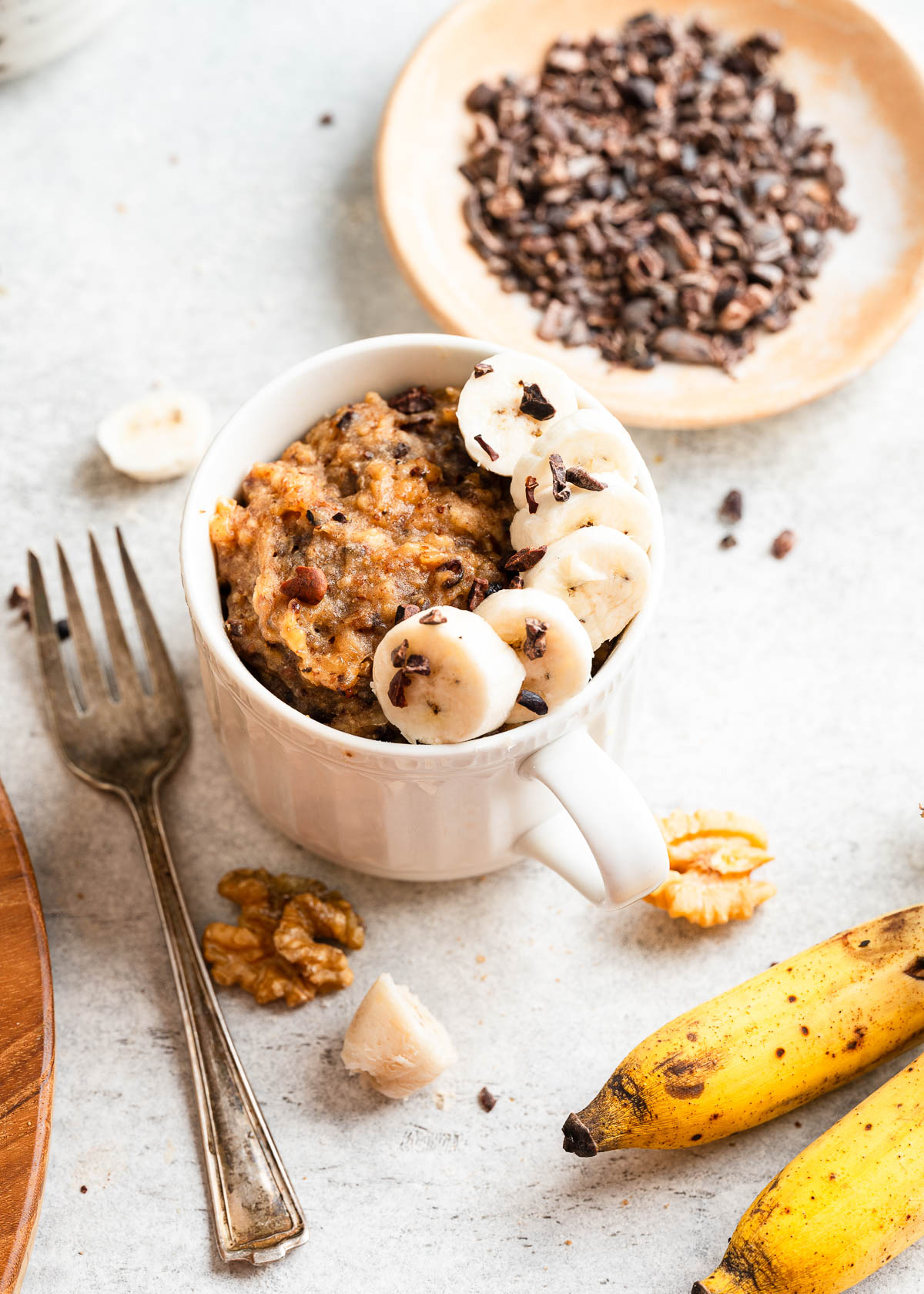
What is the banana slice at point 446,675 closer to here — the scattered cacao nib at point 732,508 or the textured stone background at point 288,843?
the textured stone background at point 288,843

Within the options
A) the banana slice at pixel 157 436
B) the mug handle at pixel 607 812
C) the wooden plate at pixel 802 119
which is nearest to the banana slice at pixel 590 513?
the mug handle at pixel 607 812

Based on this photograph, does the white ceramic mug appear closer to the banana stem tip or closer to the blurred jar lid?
the banana stem tip

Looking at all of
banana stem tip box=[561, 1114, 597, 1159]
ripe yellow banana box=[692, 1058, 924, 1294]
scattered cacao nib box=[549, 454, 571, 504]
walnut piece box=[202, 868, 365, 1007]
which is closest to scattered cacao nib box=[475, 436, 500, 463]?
scattered cacao nib box=[549, 454, 571, 504]

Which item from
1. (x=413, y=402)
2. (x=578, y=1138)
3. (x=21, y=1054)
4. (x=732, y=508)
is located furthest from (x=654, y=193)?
(x=21, y=1054)

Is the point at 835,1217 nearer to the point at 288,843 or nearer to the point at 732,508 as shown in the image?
the point at 288,843

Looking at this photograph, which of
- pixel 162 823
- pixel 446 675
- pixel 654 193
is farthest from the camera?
pixel 654 193

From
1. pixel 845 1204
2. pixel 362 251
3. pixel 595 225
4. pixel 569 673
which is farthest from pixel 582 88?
pixel 845 1204
